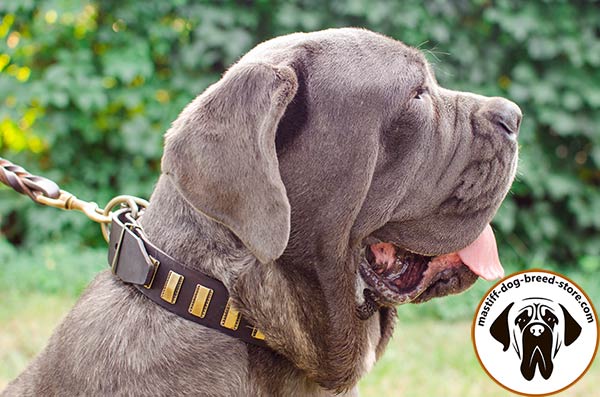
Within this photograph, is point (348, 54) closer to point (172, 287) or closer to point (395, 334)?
point (172, 287)

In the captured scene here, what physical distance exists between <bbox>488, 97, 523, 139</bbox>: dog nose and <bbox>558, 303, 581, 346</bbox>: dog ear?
26.0 inches

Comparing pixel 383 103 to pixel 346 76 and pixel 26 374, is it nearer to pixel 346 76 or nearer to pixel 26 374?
pixel 346 76

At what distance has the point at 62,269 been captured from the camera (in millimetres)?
6781

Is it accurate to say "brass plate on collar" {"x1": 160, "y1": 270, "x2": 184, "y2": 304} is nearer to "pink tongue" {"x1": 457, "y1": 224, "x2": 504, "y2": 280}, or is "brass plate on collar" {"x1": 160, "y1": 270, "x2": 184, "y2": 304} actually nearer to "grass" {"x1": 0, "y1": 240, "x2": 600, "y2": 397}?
"pink tongue" {"x1": 457, "y1": 224, "x2": 504, "y2": 280}

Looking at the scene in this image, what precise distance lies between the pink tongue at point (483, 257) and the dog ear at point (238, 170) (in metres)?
0.86

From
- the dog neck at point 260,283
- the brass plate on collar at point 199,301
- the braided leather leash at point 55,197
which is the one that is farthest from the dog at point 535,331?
the braided leather leash at point 55,197

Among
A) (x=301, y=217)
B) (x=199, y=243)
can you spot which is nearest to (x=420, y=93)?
(x=301, y=217)

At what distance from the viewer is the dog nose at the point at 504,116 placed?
2906 millimetres

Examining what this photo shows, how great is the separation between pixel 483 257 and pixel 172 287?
113cm

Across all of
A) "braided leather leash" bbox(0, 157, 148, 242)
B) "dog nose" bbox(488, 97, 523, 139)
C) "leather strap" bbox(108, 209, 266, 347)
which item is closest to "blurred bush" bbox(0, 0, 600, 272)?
"braided leather leash" bbox(0, 157, 148, 242)

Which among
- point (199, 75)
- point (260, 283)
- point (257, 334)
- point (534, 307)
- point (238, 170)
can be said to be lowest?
point (199, 75)

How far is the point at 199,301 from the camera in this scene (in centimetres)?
255

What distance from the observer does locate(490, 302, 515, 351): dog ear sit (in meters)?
2.94

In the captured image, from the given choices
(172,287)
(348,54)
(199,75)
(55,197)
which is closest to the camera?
(172,287)
